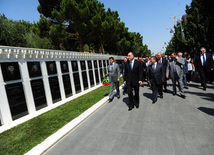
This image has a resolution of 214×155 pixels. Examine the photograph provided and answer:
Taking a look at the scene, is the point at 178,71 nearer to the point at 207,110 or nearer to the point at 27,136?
the point at 207,110

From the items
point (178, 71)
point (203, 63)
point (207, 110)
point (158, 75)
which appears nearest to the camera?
point (207, 110)

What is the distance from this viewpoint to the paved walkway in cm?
243

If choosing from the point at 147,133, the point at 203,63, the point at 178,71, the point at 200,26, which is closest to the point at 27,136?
the point at 147,133

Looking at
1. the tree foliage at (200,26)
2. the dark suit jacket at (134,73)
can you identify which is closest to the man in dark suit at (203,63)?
the dark suit jacket at (134,73)

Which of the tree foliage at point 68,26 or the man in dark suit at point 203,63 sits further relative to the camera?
the tree foliage at point 68,26

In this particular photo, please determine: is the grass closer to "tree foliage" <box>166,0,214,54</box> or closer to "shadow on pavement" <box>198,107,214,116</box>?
"shadow on pavement" <box>198,107,214,116</box>

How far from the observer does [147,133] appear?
2.96 m

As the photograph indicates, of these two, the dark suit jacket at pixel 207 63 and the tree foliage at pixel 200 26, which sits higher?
the tree foliage at pixel 200 26

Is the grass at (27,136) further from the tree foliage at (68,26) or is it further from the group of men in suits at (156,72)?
the tree foliage at (68,26)

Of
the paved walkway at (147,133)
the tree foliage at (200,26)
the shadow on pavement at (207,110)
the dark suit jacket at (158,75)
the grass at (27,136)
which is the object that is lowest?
the grass at (27,136)

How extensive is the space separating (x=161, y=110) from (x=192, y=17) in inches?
581

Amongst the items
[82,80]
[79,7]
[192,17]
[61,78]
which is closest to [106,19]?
[79,7]

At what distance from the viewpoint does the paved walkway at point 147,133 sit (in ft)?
7.98

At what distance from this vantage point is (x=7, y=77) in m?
4.75
